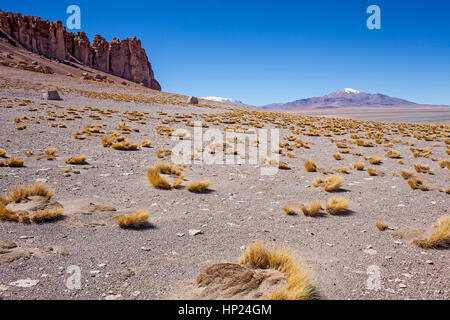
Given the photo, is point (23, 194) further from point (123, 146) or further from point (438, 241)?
point (438, 241)

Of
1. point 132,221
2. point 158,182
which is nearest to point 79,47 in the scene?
point 158,182

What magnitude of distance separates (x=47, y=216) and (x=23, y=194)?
1.22m

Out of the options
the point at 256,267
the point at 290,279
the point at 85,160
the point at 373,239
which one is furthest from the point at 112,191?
the point at 373,239

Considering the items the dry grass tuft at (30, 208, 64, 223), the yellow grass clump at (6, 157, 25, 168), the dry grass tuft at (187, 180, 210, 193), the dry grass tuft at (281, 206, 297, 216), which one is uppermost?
the yellow grass clump at (6, 157, 25, 168)

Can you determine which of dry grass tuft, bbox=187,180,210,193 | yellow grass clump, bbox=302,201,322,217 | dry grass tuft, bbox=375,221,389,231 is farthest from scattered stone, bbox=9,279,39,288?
dry grass tuft, bbox=375,221,389,231

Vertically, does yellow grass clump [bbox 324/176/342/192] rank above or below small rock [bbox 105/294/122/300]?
above

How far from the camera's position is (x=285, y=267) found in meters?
3.41

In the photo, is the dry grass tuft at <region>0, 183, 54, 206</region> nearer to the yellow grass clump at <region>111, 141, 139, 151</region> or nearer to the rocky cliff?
the yellow grass clump at <region>111, 141, 139, 151</region>

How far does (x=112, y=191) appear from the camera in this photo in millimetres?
6426

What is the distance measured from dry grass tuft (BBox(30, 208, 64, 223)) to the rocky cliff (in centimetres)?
11420

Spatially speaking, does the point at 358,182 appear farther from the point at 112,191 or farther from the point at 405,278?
the point at 112,191

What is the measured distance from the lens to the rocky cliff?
92250 mm
